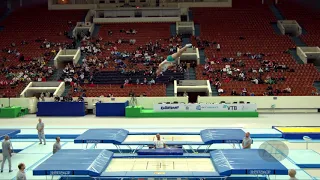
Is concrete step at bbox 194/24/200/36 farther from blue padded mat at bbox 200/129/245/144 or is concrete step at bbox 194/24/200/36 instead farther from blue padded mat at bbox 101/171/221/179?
blue padded mat at bbox 101/171/221/179

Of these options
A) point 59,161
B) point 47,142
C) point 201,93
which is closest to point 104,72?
point 201,93

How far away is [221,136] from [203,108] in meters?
13.8

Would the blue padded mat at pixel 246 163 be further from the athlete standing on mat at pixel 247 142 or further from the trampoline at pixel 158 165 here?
the athlete standing on mat at pixel 247 142

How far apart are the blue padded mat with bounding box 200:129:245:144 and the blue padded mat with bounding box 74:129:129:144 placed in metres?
3.70

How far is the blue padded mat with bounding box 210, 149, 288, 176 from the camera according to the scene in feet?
35.6

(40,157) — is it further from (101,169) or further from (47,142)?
(101,169)

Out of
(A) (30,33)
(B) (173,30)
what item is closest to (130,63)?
(B) (173,30)

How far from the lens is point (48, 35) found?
45719 millimetres

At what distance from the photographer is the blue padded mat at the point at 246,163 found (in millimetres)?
10859

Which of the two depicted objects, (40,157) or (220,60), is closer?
(40,157)

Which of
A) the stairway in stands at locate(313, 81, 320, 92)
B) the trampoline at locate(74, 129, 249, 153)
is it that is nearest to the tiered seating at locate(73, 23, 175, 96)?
the stairway in stands at locate(313, 81, 320, 92)

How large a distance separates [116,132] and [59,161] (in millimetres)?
5542

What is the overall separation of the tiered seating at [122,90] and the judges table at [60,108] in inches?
108

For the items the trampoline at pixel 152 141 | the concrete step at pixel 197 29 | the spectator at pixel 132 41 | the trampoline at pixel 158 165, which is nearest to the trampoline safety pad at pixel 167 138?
the trampoline at pixel 152 141
